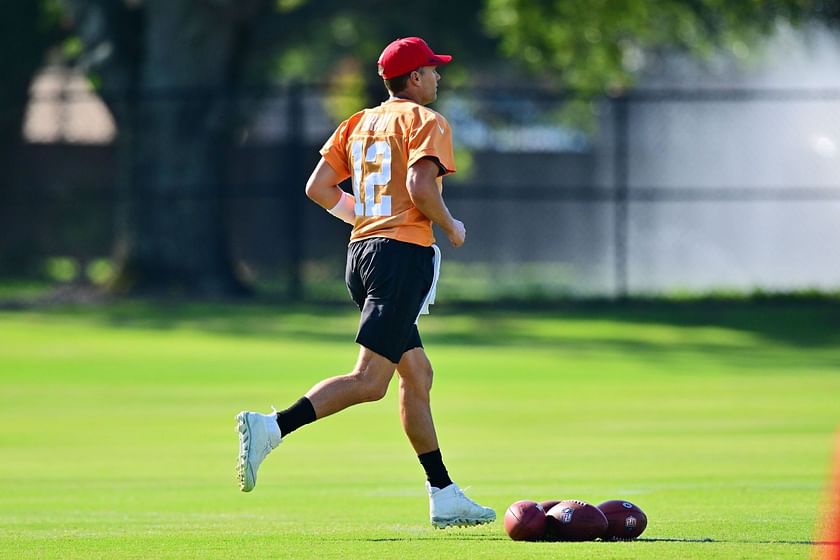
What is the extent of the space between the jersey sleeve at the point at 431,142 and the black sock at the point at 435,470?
1.28 m

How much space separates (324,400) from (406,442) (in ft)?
17.7

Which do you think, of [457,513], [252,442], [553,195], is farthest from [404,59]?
[553,195]

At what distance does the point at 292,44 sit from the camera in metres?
35.9

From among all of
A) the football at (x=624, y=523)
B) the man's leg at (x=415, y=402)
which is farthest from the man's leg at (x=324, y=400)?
the football at (x=624, y=523)

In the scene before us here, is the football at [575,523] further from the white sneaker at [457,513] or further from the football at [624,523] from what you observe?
the white sneaker at [457,513]

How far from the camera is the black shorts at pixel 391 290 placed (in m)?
7.49

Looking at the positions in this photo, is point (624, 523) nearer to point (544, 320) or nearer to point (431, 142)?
point (431, 142)

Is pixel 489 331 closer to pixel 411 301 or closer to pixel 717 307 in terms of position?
pixel 717 307

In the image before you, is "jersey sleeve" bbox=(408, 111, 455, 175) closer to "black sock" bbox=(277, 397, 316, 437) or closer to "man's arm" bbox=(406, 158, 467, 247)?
"man's arm" bbox=(406, 158, 467, 247)

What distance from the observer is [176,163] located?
25.9 meters

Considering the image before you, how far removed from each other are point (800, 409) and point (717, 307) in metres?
10.1

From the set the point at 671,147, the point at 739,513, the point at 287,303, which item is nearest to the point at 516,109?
the point at 287,303

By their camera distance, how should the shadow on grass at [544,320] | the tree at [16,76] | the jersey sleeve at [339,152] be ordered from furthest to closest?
the tree at [16,76]
the shadow on grass at [544,320]
the jersey sleeve at [339,152]

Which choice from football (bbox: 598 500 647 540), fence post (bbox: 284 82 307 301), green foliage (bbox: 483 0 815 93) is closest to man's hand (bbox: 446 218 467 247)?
football (bbox: 598 500 647 540)
